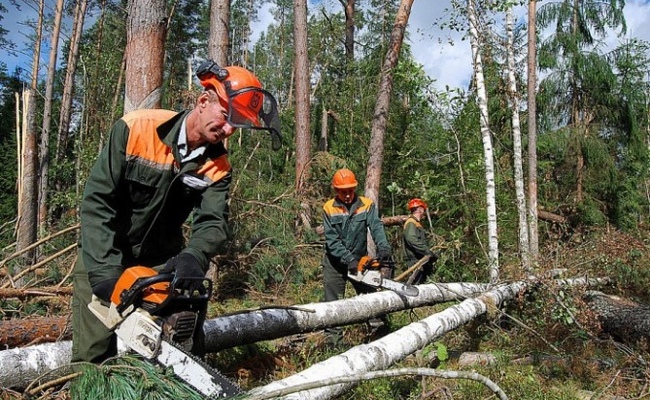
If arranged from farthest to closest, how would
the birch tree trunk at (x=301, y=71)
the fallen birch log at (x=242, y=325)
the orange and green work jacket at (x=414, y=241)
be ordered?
the birch tree trunk at (x=301, y=71), the orange and green work jacket at (x=414, y=241), the fallen birch log at (x=242, y=325)

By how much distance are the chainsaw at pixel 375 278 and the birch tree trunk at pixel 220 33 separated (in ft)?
12.5

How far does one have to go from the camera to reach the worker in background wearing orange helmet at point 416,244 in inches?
322

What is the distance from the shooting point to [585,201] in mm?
16078

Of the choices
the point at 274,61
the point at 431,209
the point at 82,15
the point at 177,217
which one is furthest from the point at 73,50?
the point at 274,61

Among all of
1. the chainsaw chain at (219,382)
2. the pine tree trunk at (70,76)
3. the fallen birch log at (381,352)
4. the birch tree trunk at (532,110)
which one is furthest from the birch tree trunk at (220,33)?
the pine tree trunk at (70,76)

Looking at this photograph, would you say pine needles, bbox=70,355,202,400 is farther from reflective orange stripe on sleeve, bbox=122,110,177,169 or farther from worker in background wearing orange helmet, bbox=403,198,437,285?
worker in background wearing orange helmet, bbox=403,198,437,285

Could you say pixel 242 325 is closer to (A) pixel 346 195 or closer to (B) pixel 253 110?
(B) pixel 253 110

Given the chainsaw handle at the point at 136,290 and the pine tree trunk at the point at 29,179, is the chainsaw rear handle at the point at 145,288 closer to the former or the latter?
the chainsaw handle at the point at 136,290

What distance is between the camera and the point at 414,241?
8172 millimetres

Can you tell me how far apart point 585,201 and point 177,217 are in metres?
15.9

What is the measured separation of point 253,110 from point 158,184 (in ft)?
1.91

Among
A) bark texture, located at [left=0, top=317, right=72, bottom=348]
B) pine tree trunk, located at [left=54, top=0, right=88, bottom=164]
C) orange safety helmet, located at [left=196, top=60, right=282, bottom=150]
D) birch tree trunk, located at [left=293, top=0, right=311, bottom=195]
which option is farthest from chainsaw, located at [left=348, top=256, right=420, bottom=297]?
pine tree trunk, located at [left=54, top=0, right=88, bottom=164]

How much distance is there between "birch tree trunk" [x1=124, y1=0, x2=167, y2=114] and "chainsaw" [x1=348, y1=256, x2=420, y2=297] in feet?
8.81

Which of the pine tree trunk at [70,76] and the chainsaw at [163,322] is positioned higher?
the pine tree trunk at [70,76]
